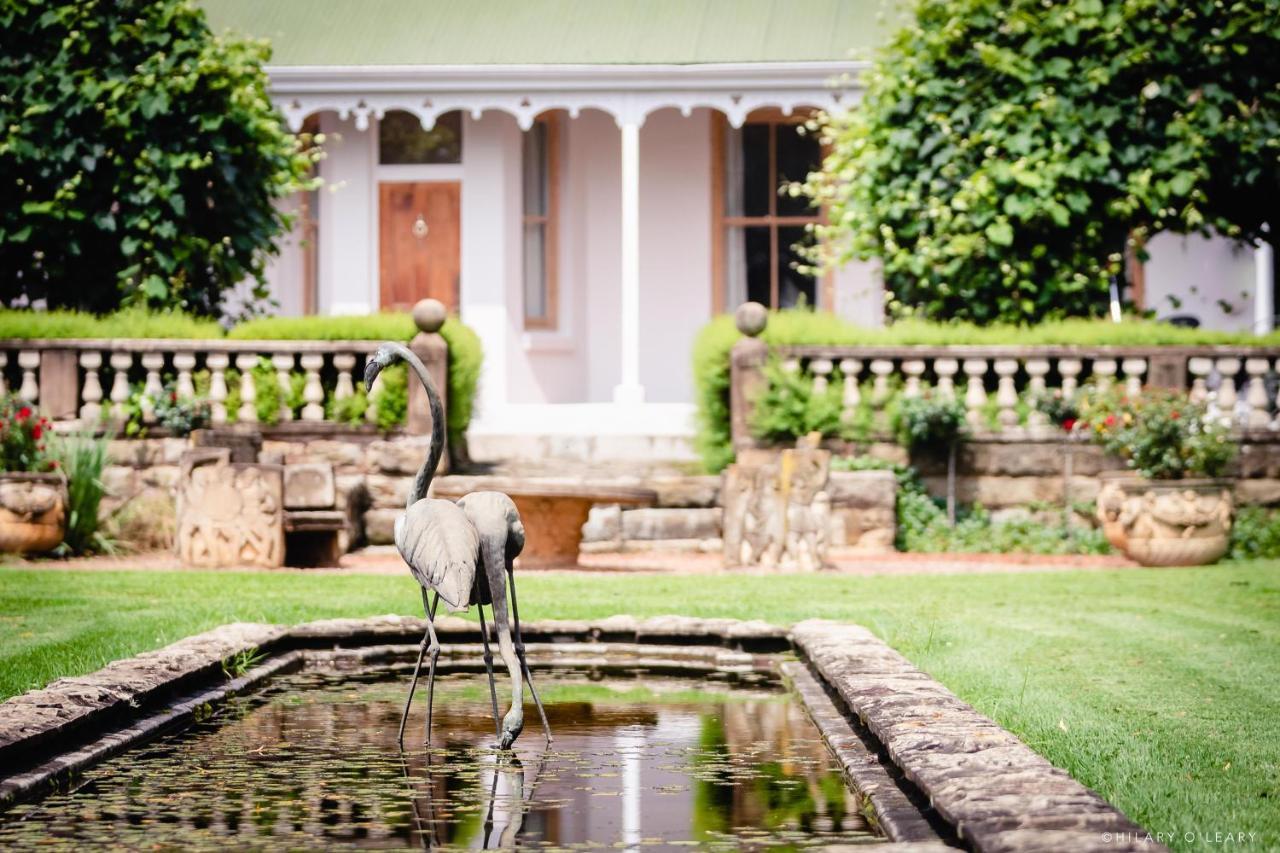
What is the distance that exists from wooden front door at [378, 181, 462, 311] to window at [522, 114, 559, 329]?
898 millimetres

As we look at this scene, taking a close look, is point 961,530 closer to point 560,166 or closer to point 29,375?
point 29,375

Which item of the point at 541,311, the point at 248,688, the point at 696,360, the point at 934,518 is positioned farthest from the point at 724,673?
the point at 541,311

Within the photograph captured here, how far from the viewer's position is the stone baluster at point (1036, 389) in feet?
46.7

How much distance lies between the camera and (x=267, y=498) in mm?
12469

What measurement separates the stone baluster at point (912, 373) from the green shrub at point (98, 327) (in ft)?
18.8

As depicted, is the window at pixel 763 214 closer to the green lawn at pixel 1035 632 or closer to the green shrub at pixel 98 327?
the green shrub at pixel 98 327

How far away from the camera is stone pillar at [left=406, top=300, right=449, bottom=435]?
14.2m

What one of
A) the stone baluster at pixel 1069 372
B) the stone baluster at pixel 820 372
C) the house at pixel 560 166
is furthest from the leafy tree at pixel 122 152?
the stone baluster at pixel 1069 372

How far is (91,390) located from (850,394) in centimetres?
623

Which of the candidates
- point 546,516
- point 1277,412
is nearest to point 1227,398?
point 1277,412

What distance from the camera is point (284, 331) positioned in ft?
48.2

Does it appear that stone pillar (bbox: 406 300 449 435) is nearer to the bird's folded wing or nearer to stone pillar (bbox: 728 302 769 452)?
stone pillar (bbox: 728 302 769 452)

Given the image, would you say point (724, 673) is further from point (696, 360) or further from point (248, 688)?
point (696, 360)

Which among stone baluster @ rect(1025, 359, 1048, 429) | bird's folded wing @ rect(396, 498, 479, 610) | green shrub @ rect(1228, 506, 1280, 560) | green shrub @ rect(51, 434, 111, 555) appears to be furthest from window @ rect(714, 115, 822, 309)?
bird's folded wing @ rect(396, 498, 479, 610)
